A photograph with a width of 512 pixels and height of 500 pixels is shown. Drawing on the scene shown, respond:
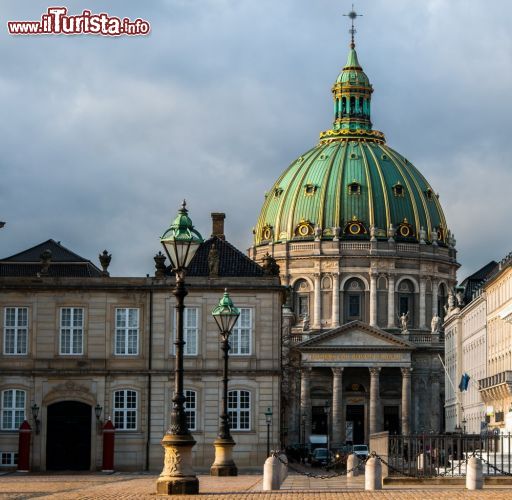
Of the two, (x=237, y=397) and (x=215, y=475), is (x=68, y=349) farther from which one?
(x=215, y=475)

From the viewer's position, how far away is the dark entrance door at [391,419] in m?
158

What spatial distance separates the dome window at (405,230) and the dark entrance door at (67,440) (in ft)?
342

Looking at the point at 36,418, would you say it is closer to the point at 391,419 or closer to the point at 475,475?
the point at 475,475

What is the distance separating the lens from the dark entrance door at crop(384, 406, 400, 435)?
520ft

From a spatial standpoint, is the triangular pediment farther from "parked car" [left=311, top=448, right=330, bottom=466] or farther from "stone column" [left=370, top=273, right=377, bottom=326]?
"parked car" [left=311, top=448, right=330, bottom=466]

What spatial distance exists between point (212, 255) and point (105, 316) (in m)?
5.54

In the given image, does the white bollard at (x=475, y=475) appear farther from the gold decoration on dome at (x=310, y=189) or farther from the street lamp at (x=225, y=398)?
the gold decoration on dome at (x=310, y=189)

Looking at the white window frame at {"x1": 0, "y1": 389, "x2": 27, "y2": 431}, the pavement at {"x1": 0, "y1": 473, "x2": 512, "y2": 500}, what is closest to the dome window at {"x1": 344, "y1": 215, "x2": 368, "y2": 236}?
the white window frame at {"x1": 0, "y1": 389, "x2": 27, "y2": 431}

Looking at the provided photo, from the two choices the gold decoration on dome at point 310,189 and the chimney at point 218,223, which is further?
the gold decoration on dome at point 310,189

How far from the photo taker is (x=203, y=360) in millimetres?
72312

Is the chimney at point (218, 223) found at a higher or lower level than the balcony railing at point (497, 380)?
higher

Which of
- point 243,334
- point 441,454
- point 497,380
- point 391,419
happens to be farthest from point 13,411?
point 391,419

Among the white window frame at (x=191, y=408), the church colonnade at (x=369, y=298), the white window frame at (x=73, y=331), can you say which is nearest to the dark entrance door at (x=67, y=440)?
the white window frame at (x=73, y=331)

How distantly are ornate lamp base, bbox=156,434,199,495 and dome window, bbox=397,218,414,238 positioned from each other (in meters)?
136
